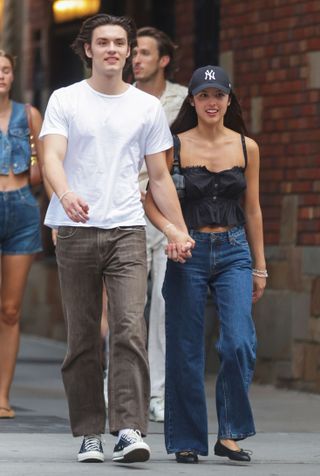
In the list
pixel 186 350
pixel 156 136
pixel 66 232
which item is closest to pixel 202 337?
pixel 186 350

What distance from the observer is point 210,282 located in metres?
7.23

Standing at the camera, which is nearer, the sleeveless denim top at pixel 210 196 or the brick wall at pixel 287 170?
the sleeveless denim top at pixel 210 196

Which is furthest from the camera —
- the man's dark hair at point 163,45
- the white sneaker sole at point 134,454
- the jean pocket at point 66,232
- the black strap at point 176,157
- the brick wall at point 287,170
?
the brick wall at point 287,170

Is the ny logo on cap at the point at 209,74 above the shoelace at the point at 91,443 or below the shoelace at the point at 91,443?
above

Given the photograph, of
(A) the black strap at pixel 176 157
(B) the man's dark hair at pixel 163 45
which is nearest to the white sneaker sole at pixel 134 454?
(A) the black strap at pixel 176 157

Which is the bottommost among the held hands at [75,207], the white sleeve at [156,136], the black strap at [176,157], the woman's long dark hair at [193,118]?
the held hands at [75,207]

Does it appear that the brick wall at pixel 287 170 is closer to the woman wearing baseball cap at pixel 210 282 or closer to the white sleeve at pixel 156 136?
the woman wearing baseball cap at pixel 210 282

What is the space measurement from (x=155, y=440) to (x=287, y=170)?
9.78ft

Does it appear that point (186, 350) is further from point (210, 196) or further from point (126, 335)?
point (210, 196)

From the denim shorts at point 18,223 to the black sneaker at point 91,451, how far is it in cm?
189

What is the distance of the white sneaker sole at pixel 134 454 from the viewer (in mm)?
6886

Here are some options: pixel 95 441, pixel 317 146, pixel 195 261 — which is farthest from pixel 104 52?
pixel 317 146

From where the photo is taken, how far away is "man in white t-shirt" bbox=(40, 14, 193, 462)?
274 inches

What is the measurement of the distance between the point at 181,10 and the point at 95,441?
572 centimetres
